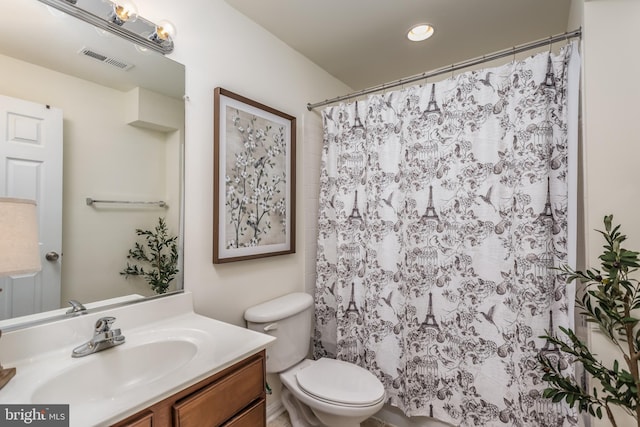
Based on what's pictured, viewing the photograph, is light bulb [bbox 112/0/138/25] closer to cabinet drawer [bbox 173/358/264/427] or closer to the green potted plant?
cabinet drawer [bbox 173/358/264/427]

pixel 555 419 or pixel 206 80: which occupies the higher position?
pixel 206 80

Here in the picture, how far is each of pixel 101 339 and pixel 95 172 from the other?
61 centimetres

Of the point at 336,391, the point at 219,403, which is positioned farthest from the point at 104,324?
the point at 336,391

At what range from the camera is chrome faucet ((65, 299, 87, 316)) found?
105cm

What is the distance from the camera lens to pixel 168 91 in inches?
52.6

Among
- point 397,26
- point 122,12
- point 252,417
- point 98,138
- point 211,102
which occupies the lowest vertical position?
point 252,417

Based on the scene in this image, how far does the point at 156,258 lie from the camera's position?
4.24 feet

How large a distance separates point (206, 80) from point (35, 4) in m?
0.63

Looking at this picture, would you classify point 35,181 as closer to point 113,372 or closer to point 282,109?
point 113,372

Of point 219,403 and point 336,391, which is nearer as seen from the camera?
point 219,403

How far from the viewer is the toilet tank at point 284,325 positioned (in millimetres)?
1581

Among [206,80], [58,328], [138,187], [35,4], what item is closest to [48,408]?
[58,328]

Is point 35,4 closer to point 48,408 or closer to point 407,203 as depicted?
point 48,408

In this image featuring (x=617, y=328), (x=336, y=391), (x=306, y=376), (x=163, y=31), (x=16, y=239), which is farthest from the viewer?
(x=306, y=376)
